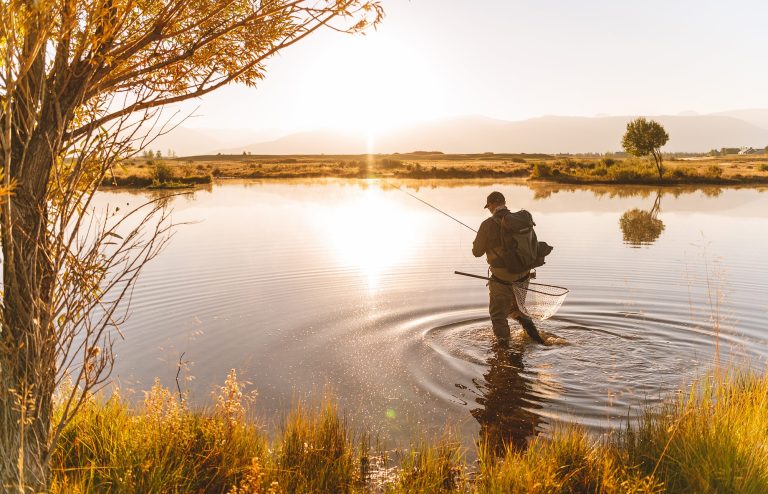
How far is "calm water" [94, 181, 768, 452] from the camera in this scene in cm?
809

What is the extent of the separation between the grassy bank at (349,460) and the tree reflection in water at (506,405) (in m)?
1.02

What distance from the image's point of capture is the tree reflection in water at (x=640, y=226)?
73.5 ft

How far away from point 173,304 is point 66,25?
10597mm

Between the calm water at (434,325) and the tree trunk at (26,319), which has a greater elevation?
the tree trunk at (26,319)

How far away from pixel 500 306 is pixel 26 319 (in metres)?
7.46

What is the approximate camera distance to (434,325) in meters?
11.8

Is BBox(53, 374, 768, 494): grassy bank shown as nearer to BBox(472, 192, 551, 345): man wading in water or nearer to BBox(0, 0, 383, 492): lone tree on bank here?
BBox(0, 0, 383, 492): lone tree on bank

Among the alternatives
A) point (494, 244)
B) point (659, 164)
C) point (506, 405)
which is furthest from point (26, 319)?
point (659, 164)

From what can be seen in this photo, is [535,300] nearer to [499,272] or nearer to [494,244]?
[499,272]

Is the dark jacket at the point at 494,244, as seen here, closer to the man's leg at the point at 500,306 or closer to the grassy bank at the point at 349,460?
the man's leg at the point at 500,306

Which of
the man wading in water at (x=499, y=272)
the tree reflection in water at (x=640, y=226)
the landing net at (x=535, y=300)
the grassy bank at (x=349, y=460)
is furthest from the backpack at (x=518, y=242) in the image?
the tree reflection in water at (x=640, y=226)

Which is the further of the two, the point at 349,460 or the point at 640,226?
the point at 640,226

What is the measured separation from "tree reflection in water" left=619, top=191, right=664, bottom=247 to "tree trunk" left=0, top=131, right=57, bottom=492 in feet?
67.7

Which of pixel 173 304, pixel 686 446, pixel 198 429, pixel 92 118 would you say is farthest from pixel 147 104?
pixel 173 304
